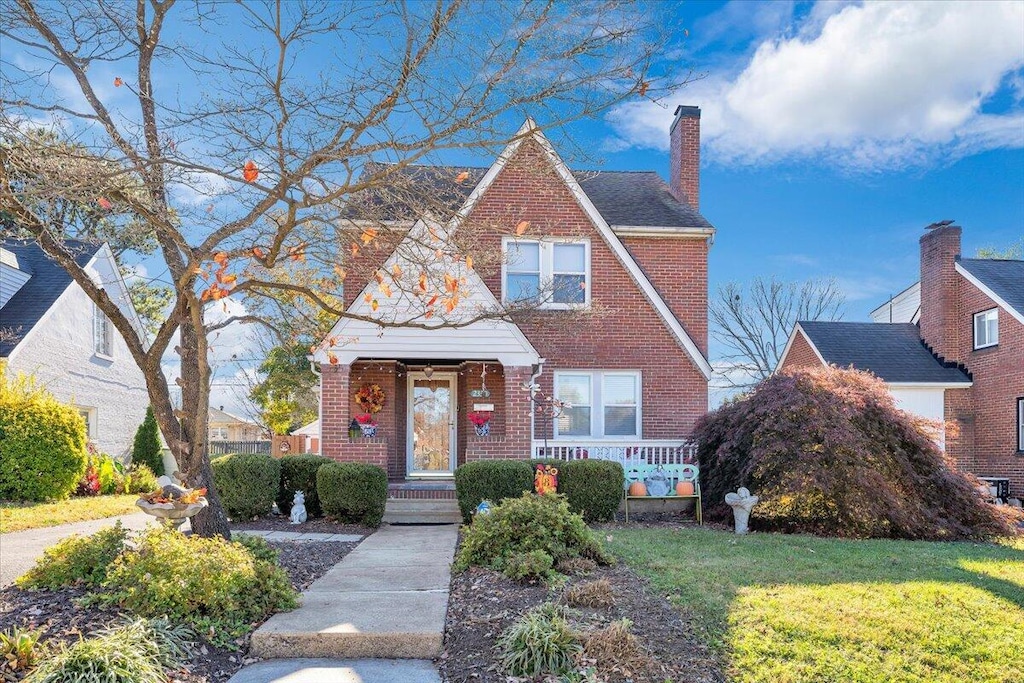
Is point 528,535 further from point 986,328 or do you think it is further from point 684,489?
point 986,328

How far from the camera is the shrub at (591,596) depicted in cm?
598

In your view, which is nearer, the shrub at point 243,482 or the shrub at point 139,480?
the shrub at point 243,482

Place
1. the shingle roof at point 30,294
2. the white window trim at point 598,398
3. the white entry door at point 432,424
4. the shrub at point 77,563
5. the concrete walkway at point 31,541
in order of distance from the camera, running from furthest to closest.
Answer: the shingle roof at point 30,294 < the white entry door at point 432,424 < the white window trim at point 598,398 < the concrete walkway at point 31,541 < the shrub at point 77,563

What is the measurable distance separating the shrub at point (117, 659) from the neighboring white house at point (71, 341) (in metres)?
13.9

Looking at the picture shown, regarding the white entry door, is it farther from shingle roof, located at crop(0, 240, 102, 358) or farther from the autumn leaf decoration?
the autumn leaf decoration

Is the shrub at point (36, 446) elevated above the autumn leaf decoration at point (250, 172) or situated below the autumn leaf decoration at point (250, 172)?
below

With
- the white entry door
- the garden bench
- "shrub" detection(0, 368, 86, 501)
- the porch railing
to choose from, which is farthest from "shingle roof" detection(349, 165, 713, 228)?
"shrub" detection(0, 368, 86, 501)

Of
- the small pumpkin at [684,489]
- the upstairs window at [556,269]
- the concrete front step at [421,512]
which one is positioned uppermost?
the upstairs window at [556,269]

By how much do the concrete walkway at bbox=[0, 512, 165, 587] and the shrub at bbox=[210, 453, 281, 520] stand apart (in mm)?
783

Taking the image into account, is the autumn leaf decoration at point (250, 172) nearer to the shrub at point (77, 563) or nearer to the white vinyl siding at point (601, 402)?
the shrub at point (77, 563)

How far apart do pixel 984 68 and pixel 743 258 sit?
15.5 meters

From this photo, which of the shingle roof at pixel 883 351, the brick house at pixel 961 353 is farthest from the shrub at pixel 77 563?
the shingle roof at pixel 883 351

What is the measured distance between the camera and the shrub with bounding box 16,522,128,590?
6205 millimetres

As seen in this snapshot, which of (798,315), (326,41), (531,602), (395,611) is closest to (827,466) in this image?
(531,602)
